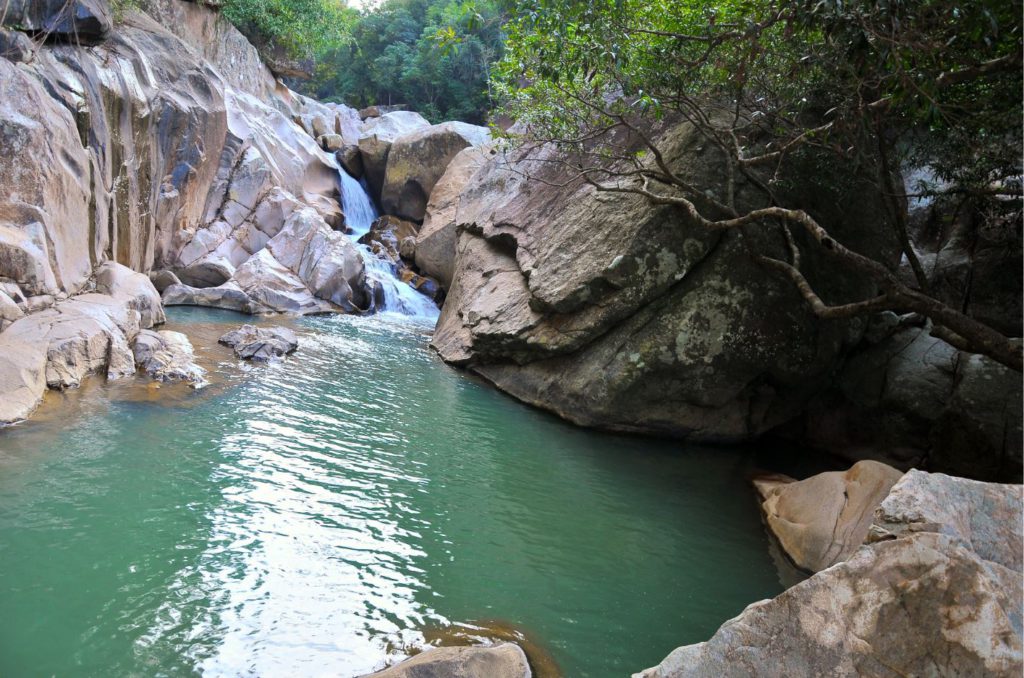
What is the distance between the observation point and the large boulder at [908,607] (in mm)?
3123

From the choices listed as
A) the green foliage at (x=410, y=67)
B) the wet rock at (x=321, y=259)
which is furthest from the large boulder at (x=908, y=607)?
the green foliage at (x=410, y=67)

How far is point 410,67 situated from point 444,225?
25.8 metres

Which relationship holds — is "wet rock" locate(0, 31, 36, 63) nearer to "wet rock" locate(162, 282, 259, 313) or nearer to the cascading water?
"wet rock" locate(162, 282, 259, 313)

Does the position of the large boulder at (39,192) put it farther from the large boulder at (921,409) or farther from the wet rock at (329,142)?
the wet rock at (329,142)

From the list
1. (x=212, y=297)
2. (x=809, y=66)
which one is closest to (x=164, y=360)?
(x=212, y=297)

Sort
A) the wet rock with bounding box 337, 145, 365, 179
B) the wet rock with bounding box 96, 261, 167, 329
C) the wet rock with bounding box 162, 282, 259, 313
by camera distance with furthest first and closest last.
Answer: the wet rock with bounding box 337, 145, 365, 179
the wet rock with bounding box 162, 282, 259, 313
the wet rock with bounding box 96, 261, 167, 329

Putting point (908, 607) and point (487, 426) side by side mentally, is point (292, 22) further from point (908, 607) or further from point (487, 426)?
point (908, 607)

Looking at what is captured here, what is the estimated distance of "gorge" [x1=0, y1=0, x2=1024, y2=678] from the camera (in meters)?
4.45

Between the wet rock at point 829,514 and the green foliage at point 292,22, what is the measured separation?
2633cm

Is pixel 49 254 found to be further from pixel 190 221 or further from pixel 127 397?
pixel 190 221

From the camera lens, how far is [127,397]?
9.34 metres

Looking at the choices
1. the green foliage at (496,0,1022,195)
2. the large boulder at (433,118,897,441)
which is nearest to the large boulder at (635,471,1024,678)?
the green foliage at (496,0,1022,195)

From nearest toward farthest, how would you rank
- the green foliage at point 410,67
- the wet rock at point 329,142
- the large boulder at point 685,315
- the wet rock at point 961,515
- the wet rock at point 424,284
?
the wet rock at point 961,515
the large boulder at point 685,315
the wet rock at point 424,284
the wet rock at point 329,142
the green foliage at point 410,67

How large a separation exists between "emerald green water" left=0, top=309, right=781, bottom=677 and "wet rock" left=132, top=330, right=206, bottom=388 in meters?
0.56
